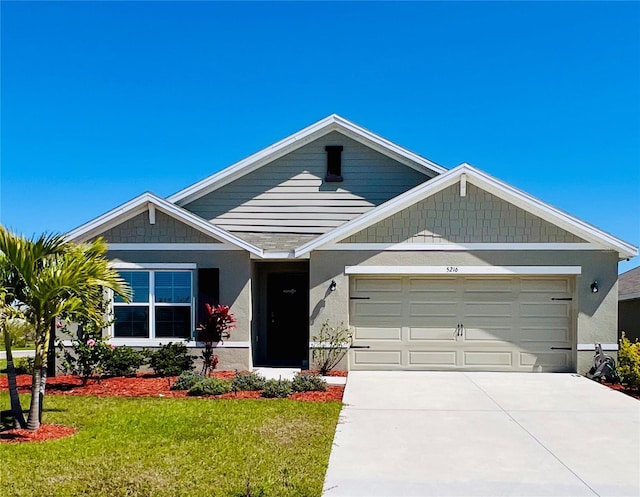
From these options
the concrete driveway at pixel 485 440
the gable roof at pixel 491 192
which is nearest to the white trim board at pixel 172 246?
the gable roof at pixel 491 192

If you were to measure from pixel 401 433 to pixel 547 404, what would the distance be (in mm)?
3373

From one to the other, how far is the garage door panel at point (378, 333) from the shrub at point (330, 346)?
15.0 inches

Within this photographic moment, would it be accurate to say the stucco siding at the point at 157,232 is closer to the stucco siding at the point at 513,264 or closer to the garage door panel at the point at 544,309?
the stucco siding at the point at 513,264

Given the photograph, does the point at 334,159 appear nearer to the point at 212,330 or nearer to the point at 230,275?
the point at 230,275

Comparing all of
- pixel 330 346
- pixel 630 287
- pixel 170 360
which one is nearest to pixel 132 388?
pixel 170 360

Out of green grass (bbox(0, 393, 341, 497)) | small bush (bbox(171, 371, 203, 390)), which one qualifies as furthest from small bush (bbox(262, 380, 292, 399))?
small bush (bbox(171, 371, 203, 390))

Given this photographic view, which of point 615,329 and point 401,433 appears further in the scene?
point 615,329

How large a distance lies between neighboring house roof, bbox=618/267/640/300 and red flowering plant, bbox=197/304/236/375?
11.2 metres

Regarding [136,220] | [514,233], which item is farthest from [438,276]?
[136,220]

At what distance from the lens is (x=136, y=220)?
42.0 feet

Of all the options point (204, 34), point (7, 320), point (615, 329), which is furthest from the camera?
point (204, 34)

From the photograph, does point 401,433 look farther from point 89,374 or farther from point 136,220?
point 136,220

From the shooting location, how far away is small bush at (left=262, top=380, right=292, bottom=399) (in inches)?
394

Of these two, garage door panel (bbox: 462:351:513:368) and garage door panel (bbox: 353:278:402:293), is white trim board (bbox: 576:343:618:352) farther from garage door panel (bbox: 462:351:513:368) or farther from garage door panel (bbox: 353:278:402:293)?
garage door panel (bbox: 353:278:402:293)
